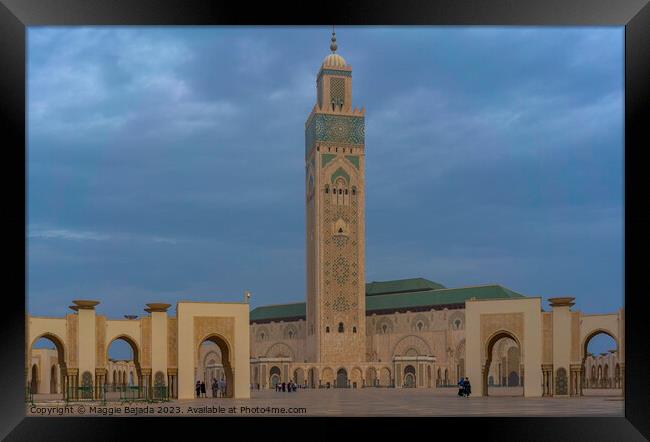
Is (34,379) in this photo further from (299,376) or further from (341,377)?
(341,377)

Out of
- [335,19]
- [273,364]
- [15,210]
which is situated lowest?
[273,364]

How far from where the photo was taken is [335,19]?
5906 millimetres

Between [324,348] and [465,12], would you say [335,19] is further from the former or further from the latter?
[324,348]

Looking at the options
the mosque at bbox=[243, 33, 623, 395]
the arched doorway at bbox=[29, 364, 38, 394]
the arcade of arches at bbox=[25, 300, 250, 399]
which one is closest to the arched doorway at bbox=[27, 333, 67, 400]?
the arched doorway at bbox=[29, 364, 38, 394]

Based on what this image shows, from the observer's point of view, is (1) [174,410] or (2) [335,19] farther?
(1) [174,410]

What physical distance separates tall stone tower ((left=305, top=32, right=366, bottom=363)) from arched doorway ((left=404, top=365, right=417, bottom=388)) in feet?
9.31

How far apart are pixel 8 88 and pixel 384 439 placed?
3.69 meters

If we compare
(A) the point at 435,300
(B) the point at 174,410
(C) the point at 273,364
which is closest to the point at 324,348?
(C) the point at 273,364

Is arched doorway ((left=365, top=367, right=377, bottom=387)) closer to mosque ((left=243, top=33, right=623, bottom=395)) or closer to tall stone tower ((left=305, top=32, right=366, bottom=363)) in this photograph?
mosque ((left=243, top=33, right=623, bottom=395))

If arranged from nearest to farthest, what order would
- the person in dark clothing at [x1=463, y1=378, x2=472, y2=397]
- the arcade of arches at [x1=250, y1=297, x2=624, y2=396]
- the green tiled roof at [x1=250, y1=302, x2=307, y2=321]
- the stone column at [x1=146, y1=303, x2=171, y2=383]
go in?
the stone column at [x1=146, y1=303, x2=171, y2=383] < the arcade of arches at [x1=250, y1=297, x2=624, y2=396] < the person in dark clothing at [x1=463, y1=378, x2=472, y2=397] < the green tiled roof at [x1=250, y1=302, x2=307, y2=321]

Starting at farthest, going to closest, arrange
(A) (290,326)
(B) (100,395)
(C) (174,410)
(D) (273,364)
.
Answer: (A) (290,326)
(D) (273,364)
(B) (100,395)
(C) (174,410)

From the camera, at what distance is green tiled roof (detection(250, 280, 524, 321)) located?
3962 cm

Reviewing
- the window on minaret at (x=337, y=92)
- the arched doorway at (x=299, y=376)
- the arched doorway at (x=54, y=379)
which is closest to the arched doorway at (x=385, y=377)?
the arched doorway at (x=299, y=376)

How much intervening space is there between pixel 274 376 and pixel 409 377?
225 inches
